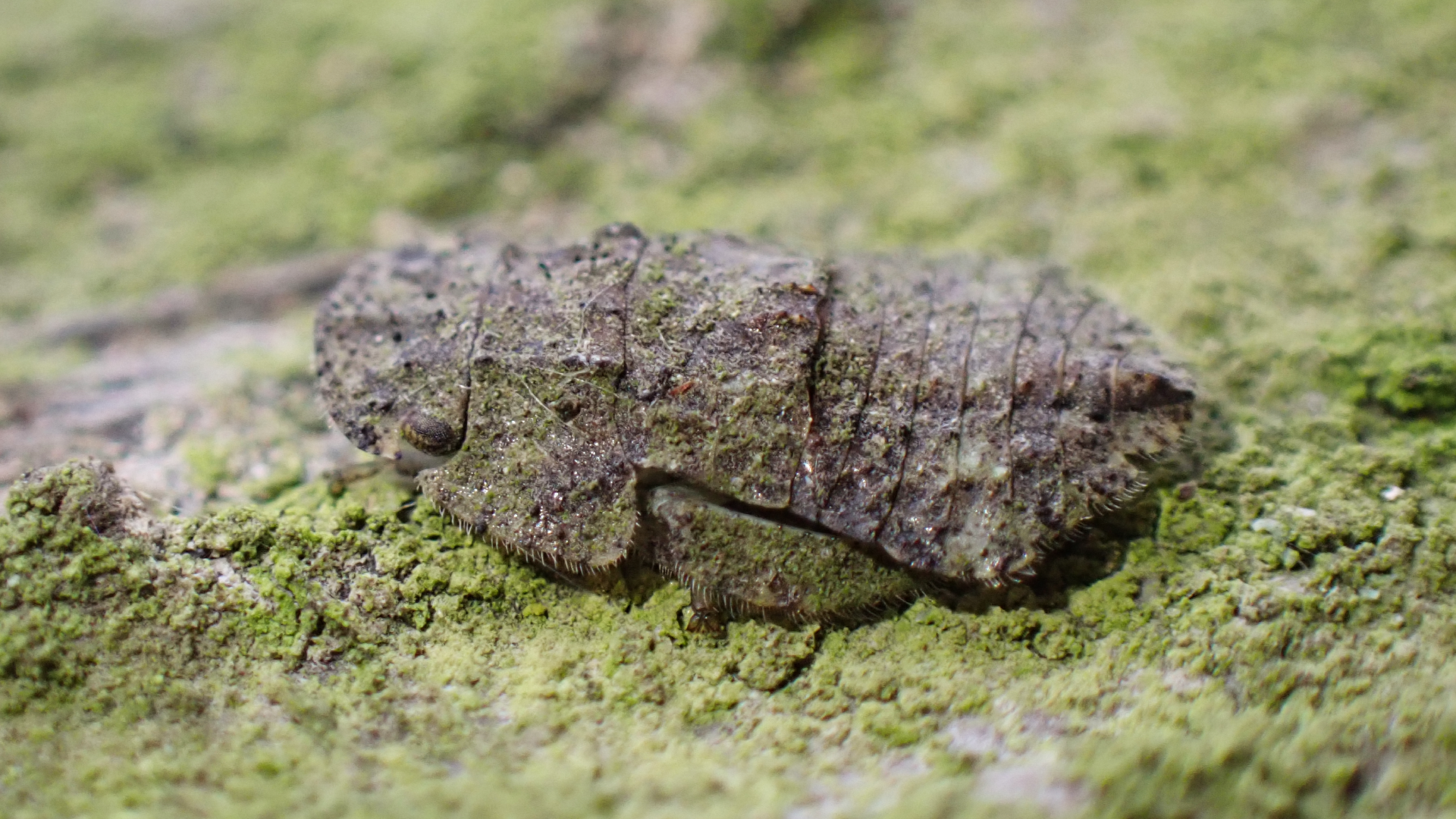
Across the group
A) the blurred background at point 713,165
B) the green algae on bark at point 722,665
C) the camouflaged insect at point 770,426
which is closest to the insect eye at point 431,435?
the camouflaged insect at point 770,426

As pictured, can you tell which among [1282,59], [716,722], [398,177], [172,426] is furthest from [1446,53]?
[172,426]

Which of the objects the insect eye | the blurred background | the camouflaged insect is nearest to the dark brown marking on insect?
the camouflaged insect

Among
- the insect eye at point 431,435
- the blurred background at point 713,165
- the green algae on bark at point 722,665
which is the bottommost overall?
the green algae on bark at point 722,665

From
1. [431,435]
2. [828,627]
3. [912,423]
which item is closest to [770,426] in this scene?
[912,423]

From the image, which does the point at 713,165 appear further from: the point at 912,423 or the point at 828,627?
the point at 828,627

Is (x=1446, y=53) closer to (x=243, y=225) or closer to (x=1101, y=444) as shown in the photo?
(x=1101, y=444)

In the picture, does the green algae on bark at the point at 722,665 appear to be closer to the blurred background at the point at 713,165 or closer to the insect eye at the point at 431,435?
the insect eye at the point at 431,435
